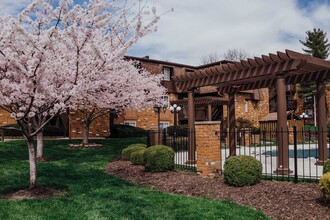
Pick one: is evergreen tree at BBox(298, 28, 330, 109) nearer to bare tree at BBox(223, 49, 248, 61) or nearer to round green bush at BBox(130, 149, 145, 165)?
bare tree at BBox(223, 49, 248, 61)

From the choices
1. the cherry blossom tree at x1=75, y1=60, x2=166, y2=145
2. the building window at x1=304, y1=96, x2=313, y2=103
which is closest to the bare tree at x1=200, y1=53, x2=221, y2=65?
the building window at x1=304, y1=96, x2=313, y2=103

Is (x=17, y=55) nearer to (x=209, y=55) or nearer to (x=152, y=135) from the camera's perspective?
(x=152, y=135)

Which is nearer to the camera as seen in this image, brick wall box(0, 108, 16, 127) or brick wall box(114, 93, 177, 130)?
brick wall box(0, 108, 16, 127)

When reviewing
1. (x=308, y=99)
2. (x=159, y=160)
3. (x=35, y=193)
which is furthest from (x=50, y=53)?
(x=308, y=99)

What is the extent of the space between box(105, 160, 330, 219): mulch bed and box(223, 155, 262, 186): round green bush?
0.45 ft

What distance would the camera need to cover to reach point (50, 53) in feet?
23.0

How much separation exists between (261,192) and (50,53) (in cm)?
533

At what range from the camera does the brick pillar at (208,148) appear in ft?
29.1

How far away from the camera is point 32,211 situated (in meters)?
5.98

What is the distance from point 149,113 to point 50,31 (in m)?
24.4

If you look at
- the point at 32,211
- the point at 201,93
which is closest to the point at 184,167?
the point at 32,211

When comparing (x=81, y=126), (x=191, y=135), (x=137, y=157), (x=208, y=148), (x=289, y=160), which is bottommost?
(x=289, y=160)

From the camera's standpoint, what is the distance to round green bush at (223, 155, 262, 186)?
7.31 m

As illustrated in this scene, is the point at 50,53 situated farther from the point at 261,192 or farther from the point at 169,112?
the point at 169,112
